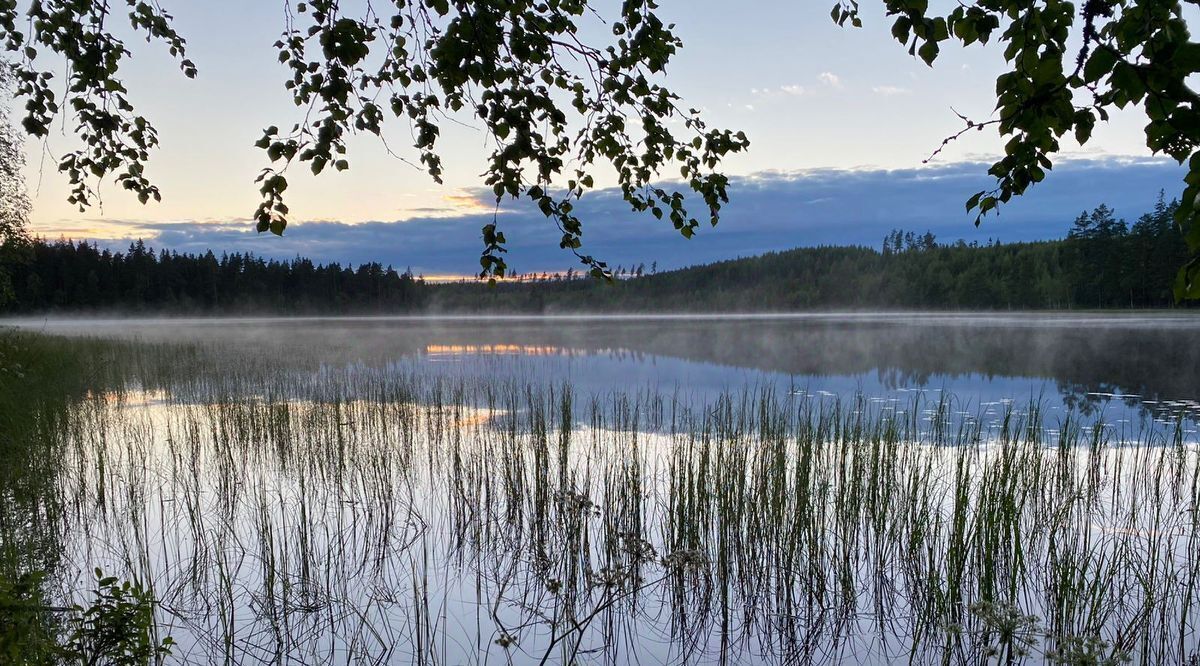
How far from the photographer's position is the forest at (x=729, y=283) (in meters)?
79.3

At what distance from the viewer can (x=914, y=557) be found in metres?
5.09

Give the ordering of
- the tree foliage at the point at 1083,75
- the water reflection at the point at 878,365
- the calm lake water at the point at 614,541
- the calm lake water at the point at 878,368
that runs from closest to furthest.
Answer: the tree foliage at the point at 1083,75 < the calm lake water at the point at 614,541 < the calm lake water at the point at 878,368 < the water reflection at the point at 878,365

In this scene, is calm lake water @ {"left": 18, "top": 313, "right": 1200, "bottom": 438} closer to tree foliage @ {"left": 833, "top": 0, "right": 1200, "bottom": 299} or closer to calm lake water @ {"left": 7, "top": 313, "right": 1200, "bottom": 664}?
calm lake water @ {"left": 7, "top": 313, "right": 1200, "bottom": 664}

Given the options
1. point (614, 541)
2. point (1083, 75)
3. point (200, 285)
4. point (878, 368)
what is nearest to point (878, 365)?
point (878, 368)

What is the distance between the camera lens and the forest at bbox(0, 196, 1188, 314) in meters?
79.3

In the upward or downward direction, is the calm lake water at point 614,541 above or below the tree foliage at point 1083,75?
below

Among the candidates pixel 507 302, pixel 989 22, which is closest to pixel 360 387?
pixel 989 22

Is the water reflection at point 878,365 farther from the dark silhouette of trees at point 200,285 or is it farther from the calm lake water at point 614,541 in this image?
the dark silhouette of trees at point 200,285

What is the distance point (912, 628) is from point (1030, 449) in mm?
5033

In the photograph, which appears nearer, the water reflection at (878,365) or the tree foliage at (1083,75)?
the tree foliage at (1083,75)

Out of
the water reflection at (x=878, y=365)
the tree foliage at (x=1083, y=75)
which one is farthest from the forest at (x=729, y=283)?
the tree foliage at (x=1083, y=75)

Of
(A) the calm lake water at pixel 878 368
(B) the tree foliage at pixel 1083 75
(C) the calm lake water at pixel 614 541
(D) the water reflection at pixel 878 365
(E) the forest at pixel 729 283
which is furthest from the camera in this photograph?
(E) the forest at pixel 729 283

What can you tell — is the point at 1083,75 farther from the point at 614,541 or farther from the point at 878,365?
the point at 878,365

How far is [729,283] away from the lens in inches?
5212
